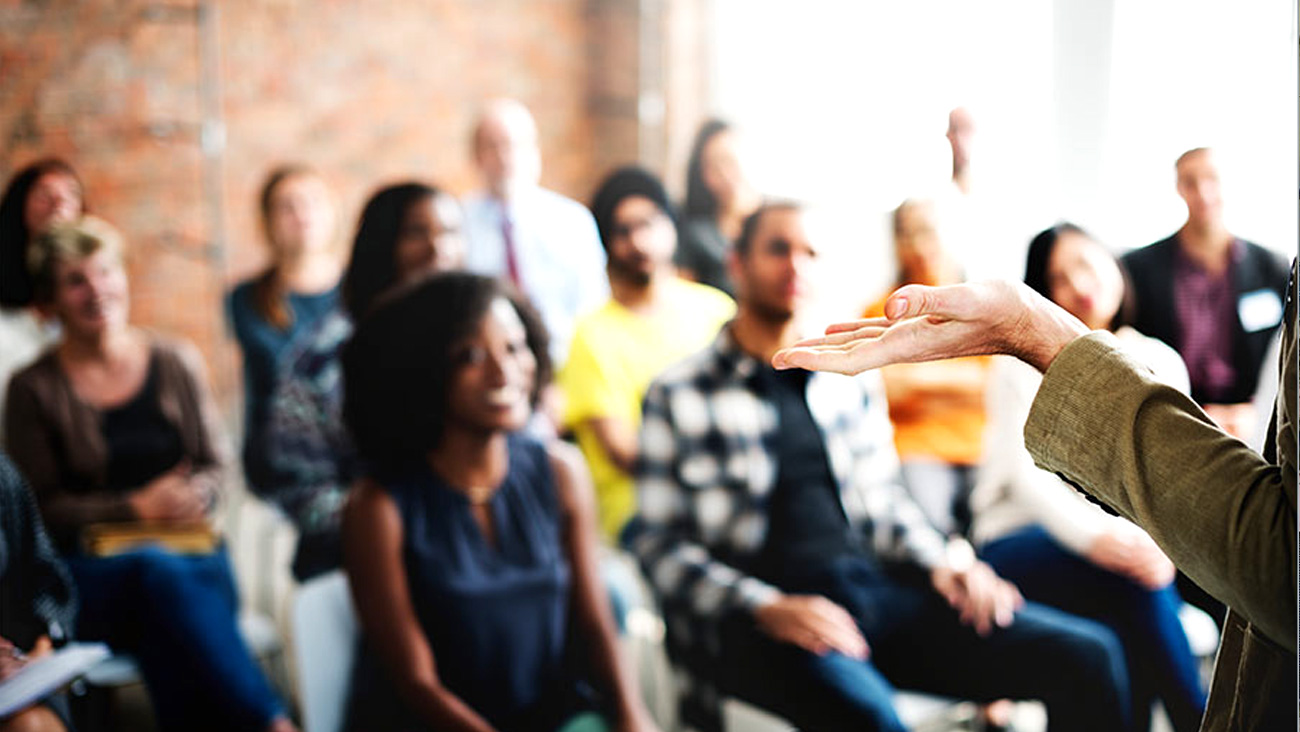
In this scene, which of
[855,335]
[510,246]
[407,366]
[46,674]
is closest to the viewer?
[855,335]

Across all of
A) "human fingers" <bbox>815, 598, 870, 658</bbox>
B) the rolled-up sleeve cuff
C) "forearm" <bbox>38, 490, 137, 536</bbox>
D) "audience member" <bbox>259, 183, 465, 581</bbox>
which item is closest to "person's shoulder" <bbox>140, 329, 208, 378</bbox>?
"audience member" <bbox>259, 183, 465, 581</bbox>

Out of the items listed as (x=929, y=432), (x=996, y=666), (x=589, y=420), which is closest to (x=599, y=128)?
(x=589, y=420)

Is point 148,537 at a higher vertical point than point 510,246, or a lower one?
lower

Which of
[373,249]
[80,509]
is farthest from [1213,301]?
[80,509]

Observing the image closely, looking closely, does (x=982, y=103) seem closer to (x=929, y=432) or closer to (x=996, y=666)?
(x=929, y=432)

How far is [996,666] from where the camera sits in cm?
277

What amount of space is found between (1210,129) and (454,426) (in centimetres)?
174

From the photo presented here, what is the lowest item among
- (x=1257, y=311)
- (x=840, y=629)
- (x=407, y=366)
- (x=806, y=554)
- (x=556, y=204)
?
(x=840, y=629)

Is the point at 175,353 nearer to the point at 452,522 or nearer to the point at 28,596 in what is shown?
the point at 28,596

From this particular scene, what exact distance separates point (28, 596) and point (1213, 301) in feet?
8.53

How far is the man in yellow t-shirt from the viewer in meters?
2.81

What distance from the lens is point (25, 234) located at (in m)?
2.51

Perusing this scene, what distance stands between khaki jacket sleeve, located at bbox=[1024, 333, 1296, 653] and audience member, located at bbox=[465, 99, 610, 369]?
5.71 ft

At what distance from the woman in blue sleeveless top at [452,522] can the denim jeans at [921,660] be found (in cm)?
47
